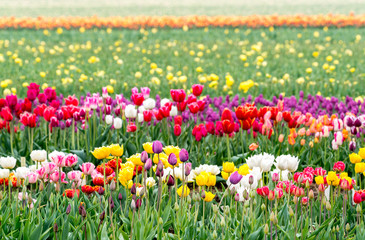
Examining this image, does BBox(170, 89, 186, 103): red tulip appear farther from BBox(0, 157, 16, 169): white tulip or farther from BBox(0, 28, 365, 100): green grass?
BBox(0, 28, 365, 100): green grass

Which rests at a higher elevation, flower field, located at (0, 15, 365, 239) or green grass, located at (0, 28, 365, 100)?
flower field, located at (0, 15, 365, 239)

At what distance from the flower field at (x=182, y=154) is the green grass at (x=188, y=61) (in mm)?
59

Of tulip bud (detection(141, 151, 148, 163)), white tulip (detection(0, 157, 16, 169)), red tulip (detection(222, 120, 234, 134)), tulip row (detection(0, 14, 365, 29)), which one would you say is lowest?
tulip row (detection(0, 14, 365, 29))

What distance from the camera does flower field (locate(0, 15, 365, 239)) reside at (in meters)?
2.95

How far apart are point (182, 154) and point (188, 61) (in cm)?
875

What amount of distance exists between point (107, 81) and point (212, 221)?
5996 millimetres

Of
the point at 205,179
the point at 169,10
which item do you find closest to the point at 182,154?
the point at 205,179

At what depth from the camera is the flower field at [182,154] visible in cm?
295

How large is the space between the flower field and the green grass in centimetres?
6

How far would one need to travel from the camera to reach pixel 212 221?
123 inches

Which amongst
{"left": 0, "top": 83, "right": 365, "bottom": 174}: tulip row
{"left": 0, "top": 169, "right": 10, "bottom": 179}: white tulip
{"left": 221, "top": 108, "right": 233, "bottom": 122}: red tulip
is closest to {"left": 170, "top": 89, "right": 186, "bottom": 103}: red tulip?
{"left": 0, "top": 83, "right": 365, "bottom": 174}: tulip row

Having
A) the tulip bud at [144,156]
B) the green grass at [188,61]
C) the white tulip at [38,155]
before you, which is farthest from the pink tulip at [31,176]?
the green grass at [188,61]

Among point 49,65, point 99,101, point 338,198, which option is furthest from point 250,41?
point 338,198

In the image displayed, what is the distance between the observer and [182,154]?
2.80m
